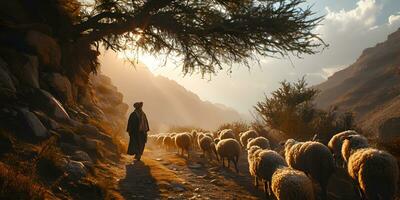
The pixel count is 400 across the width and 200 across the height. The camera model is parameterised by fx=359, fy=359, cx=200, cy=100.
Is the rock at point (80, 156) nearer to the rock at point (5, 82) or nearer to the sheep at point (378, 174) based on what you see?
the rock at point (5, 82)

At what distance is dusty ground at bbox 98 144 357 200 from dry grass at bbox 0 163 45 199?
2375 mm

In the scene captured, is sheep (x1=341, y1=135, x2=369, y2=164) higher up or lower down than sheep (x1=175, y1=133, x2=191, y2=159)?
lower down

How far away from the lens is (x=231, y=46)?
50.3 feet

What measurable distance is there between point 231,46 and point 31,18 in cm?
812

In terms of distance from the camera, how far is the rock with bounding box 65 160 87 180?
7.47 metres

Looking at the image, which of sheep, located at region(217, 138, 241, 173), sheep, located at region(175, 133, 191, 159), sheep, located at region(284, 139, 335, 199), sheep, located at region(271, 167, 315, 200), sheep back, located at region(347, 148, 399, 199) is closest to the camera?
sheep, located at region(271, 167, 315, 200)

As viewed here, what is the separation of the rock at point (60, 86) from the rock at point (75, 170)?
625 cm

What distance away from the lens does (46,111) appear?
11.3 metres

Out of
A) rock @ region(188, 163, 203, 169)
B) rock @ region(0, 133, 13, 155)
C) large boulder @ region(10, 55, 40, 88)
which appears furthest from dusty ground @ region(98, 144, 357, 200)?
large boulder @ region(10, 55, 40, 88)

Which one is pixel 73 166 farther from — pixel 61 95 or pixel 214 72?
pixel 214 72

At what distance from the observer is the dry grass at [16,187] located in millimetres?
4857

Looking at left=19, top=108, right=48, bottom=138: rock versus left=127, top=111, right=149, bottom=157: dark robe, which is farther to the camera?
left=127, top=111, right=149, bottom=157: dark robe

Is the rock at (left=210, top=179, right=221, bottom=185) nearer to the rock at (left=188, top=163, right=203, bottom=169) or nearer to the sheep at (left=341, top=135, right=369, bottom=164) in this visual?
the rock at (left=188, top=163, right=203, bottom=169)

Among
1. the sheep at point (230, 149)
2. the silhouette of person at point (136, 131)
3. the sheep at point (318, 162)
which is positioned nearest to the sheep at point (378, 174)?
the sheep at point (318, 162)
